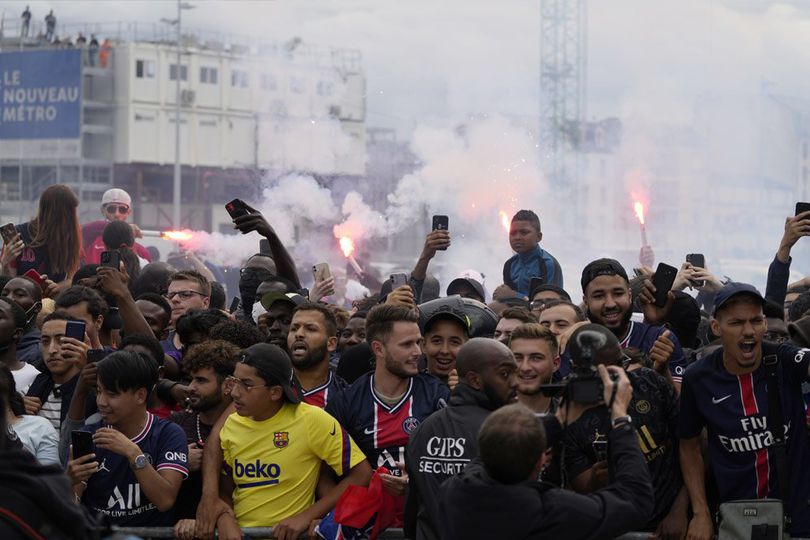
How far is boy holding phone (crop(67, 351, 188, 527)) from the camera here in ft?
19.4

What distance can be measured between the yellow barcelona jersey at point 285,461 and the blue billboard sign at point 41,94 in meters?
51.5

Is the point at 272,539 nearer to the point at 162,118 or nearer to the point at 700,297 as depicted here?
the point at 700,297

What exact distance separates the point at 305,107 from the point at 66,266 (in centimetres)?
2619

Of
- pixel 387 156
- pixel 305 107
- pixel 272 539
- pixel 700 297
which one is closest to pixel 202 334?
pixel 272 539

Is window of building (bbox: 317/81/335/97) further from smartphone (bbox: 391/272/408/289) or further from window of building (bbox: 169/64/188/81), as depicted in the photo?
smartphone (bbox: 391/272/408/289)

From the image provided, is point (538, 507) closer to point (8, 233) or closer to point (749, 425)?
point (749, 425)

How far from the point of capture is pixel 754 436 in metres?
5.64

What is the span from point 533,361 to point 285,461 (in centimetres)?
124

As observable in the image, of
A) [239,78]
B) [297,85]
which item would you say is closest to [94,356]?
[297,85]

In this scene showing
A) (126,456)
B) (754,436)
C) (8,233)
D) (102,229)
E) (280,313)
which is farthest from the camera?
(102,229)

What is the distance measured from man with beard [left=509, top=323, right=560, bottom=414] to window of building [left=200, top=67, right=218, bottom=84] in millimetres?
48750

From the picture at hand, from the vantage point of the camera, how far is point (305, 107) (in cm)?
3572

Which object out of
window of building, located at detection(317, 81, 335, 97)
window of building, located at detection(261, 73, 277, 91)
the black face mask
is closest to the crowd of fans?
the black face mask

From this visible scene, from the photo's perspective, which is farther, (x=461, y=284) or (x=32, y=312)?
(x=461, y=284)
